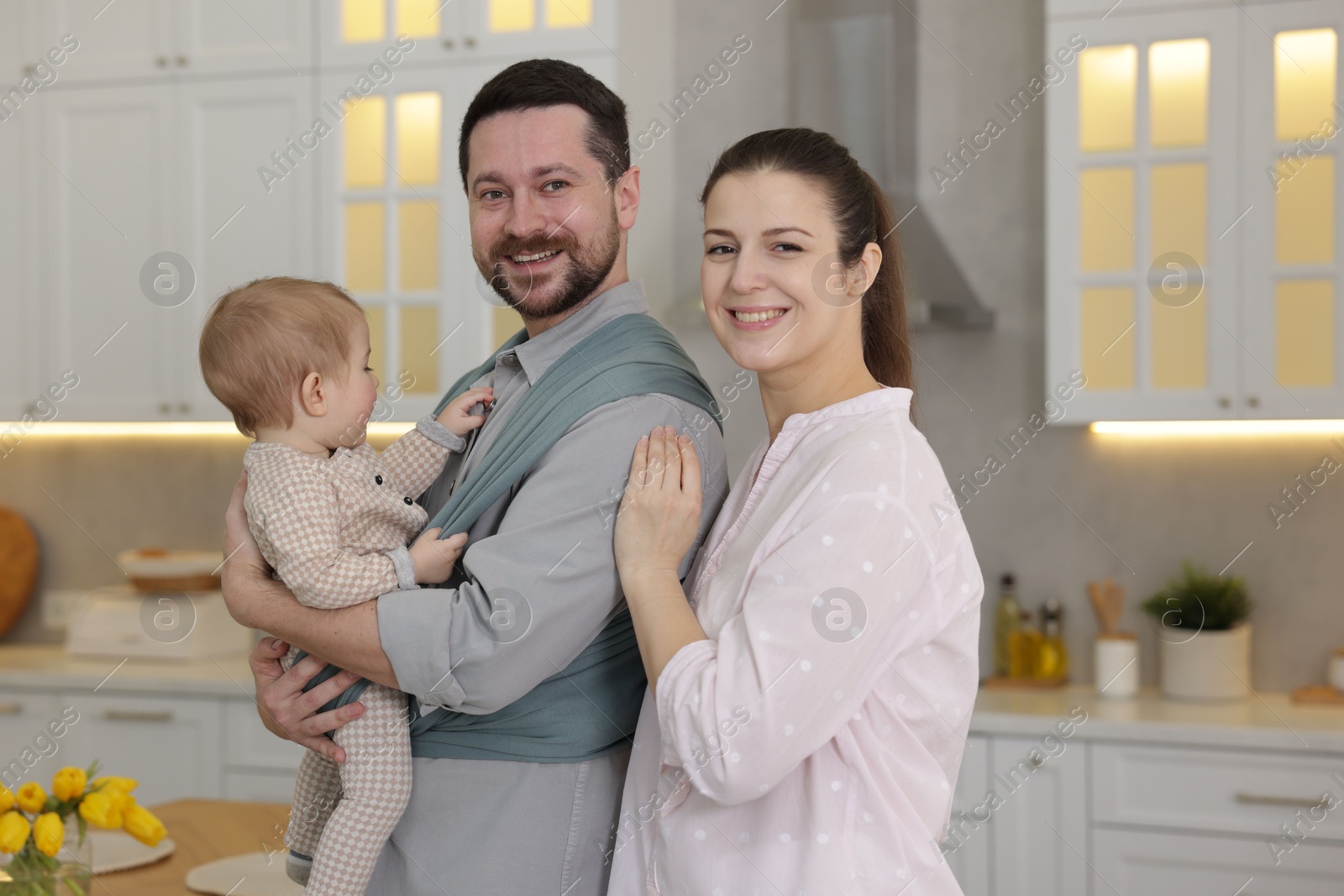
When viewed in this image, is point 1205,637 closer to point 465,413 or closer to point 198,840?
point 465,413

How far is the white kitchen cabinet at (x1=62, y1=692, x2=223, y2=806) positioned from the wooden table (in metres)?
1.08

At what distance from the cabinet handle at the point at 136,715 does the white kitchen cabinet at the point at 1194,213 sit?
7.71 feet

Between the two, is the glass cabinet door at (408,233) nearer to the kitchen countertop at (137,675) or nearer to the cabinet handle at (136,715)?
the kitchen countertop at (137,675)

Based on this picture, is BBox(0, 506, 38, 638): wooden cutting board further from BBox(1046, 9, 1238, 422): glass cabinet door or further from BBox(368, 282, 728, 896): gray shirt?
BBox(1046, 9, 1238, 422): glass cabinet door

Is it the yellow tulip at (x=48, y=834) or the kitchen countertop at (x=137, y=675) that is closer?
the yellow tulip at (x=48, y=834)

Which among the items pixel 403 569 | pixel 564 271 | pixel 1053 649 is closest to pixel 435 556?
pixel 403 569

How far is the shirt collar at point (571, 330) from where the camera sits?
1513 mm

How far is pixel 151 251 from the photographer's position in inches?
131

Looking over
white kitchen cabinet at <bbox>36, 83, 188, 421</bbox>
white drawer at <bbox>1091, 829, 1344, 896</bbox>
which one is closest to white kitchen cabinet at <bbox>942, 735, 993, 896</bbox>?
white drawer at <bbox>1091, 829, 1344, 896</bbox>

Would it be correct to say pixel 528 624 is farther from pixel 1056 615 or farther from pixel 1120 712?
pixel 1056 615

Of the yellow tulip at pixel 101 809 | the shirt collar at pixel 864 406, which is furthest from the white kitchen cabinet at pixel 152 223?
the shirt collar at pixel 864 406

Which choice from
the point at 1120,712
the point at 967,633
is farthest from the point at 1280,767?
the point at 967,633

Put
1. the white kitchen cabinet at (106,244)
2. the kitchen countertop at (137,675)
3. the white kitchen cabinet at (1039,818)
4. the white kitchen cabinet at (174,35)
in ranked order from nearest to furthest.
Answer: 1. the white kitchen cabinet at (1039,818)
2. the kitchen countertop at (137,675)
3. the white kitchen cabinet at (174,35)
4. the white kitchen cabinet at (106,244)

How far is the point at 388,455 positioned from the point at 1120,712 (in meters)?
1.90
